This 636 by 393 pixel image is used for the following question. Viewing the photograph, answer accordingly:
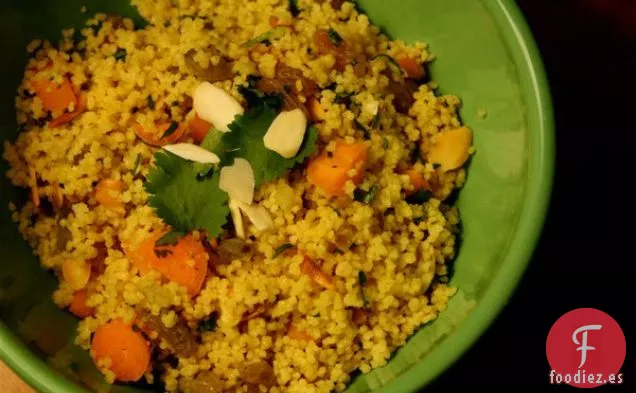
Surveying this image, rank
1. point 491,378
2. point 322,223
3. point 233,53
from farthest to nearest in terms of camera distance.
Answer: point 491,378, point 233,53, point 322,223

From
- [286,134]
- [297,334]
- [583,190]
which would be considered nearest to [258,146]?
[286,134]

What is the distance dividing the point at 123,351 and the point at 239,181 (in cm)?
27

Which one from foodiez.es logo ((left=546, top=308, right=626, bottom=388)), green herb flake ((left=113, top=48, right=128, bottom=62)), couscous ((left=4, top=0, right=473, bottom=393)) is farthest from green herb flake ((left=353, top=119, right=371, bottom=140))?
foodiez.es logo ((left=546, top=308, right=626, bottom=388))

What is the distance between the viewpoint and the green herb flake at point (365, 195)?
0.98 m

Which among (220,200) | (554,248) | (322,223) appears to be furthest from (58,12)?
(554,248)

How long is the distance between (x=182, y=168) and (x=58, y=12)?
34cm

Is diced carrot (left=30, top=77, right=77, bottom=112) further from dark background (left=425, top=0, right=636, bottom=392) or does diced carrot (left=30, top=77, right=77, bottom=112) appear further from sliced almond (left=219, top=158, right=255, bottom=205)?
dark background (left=425, top=0, right=636, bottom=392)

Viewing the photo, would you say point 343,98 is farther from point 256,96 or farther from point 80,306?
point 80,306

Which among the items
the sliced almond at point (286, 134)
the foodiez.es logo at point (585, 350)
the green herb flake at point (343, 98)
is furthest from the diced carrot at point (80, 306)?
the foodiez.es logo at point (585, 350)

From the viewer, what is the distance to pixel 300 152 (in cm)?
97

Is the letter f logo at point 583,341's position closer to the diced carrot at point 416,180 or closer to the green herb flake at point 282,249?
the diced carrot at point 416,180

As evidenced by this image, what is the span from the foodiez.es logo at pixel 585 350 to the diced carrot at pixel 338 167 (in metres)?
0.45

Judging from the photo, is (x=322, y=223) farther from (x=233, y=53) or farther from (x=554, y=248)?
(x=554, y=248)

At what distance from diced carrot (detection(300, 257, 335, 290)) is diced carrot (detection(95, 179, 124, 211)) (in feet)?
0.86
